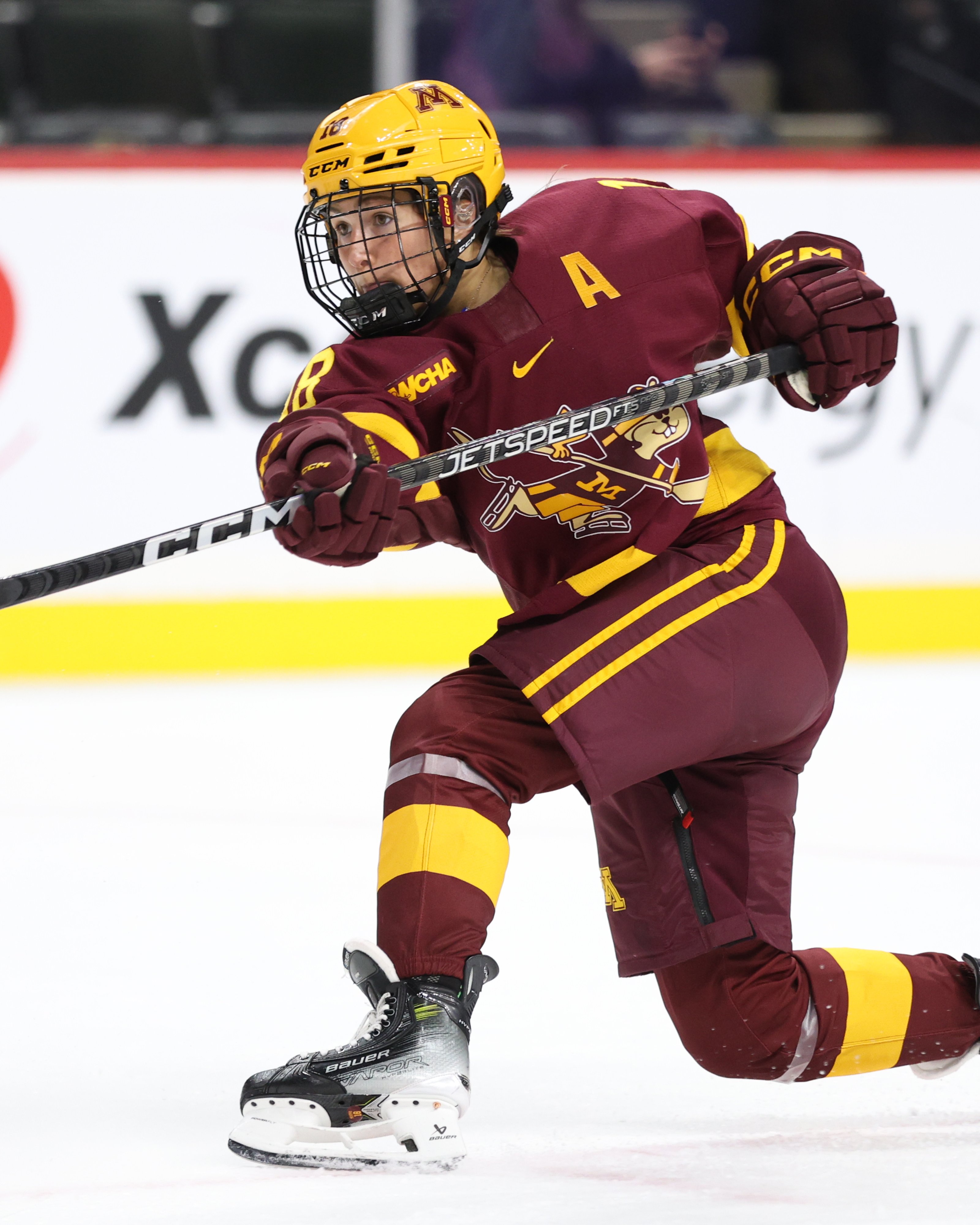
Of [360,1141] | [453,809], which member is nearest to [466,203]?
[453,809]

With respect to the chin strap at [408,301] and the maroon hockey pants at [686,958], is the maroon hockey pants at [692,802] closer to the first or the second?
the maroon hockey pants at [686,958]

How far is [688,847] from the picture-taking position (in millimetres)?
1668

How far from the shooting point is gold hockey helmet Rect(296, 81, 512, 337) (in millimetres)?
1589

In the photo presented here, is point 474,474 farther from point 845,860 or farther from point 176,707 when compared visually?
point 176,707

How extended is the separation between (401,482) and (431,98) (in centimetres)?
Answer: 42

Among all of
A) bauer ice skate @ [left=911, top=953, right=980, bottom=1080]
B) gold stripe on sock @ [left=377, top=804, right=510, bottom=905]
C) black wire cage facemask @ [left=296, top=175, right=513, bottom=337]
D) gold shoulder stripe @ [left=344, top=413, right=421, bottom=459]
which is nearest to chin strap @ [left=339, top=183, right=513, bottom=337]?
black wire cage facemask @ [left=296, top=175, right=513, bottom=337]

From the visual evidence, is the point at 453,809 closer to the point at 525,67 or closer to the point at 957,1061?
the point at 957,1061

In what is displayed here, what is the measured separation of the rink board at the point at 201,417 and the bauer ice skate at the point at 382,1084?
2.06m

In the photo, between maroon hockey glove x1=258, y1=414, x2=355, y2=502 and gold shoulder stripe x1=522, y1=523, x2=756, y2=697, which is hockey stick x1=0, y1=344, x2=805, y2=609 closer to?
maroon hockey glove x1=258, y1=414, x2=355, y2=502

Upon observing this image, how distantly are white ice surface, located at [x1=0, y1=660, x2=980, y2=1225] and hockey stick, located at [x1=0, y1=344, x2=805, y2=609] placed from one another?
538 millimetres

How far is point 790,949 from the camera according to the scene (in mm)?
1699

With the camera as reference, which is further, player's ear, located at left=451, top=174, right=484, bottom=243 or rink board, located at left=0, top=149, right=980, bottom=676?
rink board, located at left=0, top=149, right=980, bottom=676

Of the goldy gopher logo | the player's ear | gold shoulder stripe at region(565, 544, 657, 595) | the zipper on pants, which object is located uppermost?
the player's ear

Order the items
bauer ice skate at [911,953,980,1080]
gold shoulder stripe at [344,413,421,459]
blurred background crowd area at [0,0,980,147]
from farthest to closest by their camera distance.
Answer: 1. blurred background crowd area at [0,0,980,147]
2. bauer ice skate at [911,953,980,1080]
3. gold shoulder stripe at [344,413,421,459]
